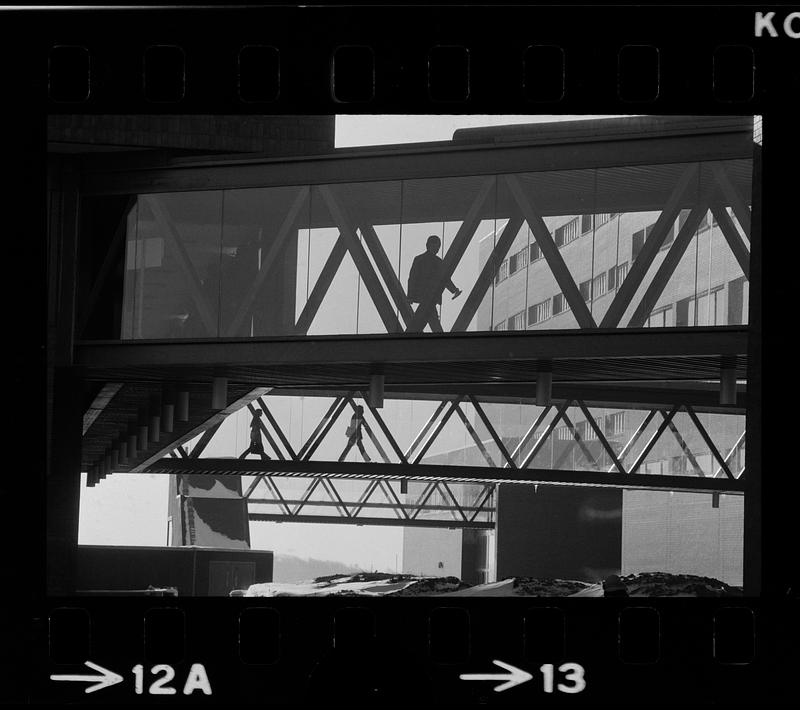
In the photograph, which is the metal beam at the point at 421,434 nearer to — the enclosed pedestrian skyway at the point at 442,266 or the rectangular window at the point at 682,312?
the enclosed pedestrian skyway at the point at 442,266

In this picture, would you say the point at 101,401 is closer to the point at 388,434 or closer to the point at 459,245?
the point at 388,434

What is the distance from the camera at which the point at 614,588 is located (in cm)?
762

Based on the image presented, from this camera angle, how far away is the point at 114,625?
676 centimetres

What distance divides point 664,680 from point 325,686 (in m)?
1.70

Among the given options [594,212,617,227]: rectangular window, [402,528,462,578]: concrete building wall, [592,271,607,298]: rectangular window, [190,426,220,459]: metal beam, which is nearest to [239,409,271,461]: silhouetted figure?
[190,426,220,459]: metal beam

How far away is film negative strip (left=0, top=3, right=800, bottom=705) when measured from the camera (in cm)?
680

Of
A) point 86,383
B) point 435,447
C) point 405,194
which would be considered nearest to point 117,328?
point 86,383

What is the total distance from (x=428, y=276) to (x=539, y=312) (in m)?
2.40

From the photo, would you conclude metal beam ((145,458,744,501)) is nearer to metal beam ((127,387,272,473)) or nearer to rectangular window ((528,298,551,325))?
metal beam ((127,387,272,473))

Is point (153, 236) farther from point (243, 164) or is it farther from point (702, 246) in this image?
point (702, 246)

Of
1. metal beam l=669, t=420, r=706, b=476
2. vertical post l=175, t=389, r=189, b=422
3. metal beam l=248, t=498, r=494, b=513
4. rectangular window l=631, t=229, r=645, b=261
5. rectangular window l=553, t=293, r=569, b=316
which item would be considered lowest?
metal beam l=248, t=498, r=494, b=513

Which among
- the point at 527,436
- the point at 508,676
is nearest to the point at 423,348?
the point at 527,436

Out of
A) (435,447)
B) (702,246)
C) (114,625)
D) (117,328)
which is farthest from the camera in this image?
(435,447)

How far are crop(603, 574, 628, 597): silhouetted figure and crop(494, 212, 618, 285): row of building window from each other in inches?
670
